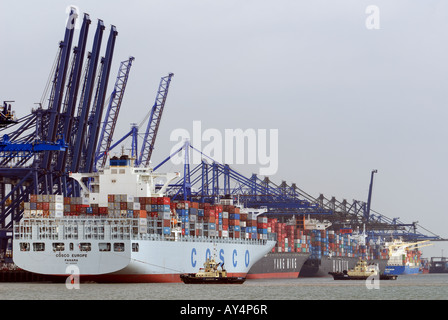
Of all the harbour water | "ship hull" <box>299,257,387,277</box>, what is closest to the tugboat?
the harbour water

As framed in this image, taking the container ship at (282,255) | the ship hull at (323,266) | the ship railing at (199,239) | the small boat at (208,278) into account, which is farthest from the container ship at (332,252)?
the small boat at (208,278)

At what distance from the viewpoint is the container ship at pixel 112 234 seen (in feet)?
279

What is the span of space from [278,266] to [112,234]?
48.6 m

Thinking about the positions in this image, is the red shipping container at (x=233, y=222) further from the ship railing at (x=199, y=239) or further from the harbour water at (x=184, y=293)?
the harbour water at (x=184, y=293)

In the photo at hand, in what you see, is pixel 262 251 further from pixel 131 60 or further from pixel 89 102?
pixel 131 60

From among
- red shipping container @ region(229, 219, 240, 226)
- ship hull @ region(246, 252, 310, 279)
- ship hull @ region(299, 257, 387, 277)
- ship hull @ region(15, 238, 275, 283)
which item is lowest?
ship hull @ region(299, 257, 387, 277)

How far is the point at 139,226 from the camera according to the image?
284 feet

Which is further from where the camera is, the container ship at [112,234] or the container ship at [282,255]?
the container ship at [282,255]

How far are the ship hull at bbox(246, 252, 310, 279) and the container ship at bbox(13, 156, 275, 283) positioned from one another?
81.0 feet

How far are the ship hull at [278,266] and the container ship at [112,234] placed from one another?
81.0ft

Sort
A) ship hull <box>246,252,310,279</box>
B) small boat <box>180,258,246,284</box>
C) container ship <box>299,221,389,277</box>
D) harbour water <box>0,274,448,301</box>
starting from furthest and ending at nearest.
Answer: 1. container ship <box>299,221,389,277</box>
2. ship hull <box>246,252,310,279</box>
3. small boat <box>180,258,246,284</box>
4. harbour water <box>0,274,448,301</box>

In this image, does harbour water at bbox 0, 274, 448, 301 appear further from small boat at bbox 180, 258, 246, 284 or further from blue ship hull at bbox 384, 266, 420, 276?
blue ship hull at bbox 384, 266, 420, 276

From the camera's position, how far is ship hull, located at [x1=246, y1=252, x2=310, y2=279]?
12100 cm
